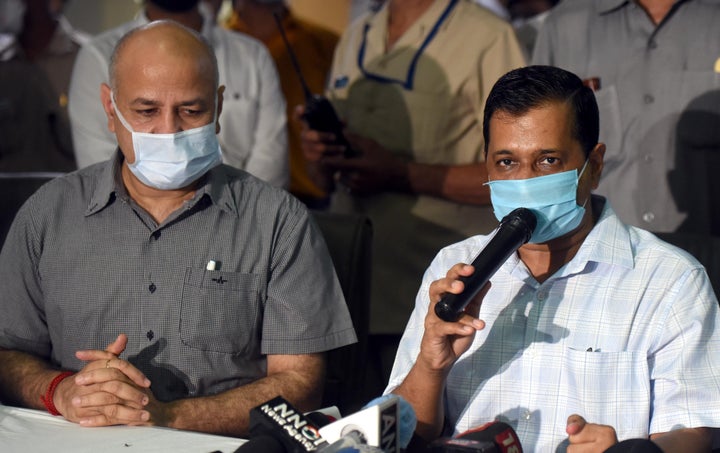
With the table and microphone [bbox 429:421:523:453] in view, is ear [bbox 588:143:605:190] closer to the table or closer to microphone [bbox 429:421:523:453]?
microphone [bbox 429:421:523:453]

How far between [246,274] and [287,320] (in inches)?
6.1

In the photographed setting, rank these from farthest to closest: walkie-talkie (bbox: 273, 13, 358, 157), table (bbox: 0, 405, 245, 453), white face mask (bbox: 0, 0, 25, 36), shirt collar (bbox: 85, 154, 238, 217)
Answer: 1. white face mask (bbox: 0, 0, 25, 36)
2. walkie-talkie (bbox: 273, 13, 358, 157)
3. shirt collar (bbox: 85, 154, 238, 217)
4. table (bbox: 0, 405, 245, 453)

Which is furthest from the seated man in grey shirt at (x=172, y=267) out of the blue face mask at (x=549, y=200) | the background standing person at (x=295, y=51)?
the background standing person at (x=295, y=51)

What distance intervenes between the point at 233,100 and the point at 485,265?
2.14 metres

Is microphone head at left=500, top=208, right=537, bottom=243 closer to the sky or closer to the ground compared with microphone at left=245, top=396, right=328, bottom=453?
closer to the sky

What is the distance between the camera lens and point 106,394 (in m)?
2.46

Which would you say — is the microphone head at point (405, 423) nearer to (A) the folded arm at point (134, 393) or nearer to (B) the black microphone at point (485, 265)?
(B) the black microphone at point (485, 265)

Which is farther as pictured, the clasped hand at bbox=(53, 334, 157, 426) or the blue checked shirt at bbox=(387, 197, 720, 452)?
the clasped hand at bbox=(53, 334, 157, 426)

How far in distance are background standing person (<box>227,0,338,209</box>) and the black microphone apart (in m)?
2.45

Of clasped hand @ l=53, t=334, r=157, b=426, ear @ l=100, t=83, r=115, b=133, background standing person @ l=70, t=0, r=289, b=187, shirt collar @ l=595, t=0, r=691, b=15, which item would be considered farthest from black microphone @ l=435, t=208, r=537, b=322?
background standing person @ l=70, t=0, r=289, b=187

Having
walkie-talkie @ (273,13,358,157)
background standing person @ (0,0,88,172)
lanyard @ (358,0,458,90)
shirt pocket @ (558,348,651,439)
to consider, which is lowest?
background standing person @ (0,0,88,172)

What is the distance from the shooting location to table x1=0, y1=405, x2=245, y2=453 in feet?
7.35

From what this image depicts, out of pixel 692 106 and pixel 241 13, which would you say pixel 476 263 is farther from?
pixel 241 13

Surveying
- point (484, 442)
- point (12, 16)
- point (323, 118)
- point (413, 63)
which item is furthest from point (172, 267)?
point (12, 16)
